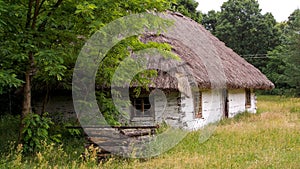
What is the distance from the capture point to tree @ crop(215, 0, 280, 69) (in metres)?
31.1

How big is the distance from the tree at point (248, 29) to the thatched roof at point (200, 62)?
15263 millimetres

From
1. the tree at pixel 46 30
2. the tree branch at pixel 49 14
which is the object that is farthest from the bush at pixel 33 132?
the tree branch at pixel 49 14

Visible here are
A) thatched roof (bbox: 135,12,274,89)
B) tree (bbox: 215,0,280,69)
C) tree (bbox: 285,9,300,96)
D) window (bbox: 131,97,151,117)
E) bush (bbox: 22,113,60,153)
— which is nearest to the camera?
bush (bbox: 22,113,60,153)

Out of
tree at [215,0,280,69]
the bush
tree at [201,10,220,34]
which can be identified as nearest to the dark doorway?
the bush

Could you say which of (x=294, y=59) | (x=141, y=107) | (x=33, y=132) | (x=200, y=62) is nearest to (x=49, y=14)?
(x=33, y=132)

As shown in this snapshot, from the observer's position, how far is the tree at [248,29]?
31.1 metres

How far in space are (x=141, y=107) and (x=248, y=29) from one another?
76.1 feet

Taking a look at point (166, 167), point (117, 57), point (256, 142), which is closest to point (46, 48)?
point (117, 57)

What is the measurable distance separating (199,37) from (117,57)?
9205 mm

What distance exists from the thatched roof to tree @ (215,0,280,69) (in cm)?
1526

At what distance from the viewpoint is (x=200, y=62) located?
12094mm

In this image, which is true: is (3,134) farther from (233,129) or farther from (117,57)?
(233,129)

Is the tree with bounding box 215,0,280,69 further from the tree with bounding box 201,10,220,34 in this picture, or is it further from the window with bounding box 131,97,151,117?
the window with bounding box 131,97,151,117

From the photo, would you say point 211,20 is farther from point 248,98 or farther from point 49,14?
point 49,14
